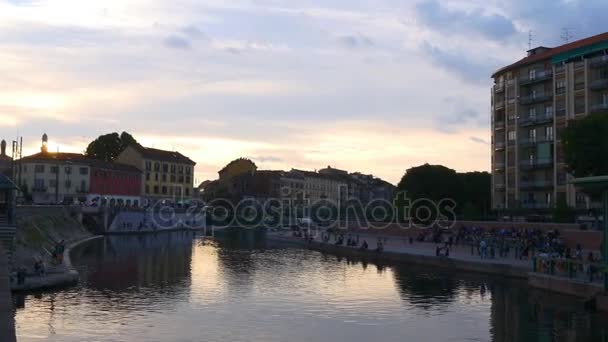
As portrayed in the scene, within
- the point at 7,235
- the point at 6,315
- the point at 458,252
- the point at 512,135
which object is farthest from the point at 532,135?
the point at 6,315

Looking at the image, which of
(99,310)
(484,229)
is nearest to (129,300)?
(99,310)

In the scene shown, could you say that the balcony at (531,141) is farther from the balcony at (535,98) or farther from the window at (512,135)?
the balcony at (535,98)

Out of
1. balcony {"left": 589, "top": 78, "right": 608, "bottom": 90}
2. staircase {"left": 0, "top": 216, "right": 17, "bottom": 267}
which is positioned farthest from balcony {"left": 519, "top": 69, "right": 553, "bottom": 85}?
staircase {"left": 0, "top": 216, "right": 17, "bottom": 267}

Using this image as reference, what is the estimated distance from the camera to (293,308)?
34781mm

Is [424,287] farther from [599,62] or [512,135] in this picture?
[512,135]

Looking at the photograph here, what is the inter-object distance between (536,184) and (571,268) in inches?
1633

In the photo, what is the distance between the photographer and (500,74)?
8581cm

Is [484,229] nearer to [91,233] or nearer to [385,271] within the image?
[385,271]

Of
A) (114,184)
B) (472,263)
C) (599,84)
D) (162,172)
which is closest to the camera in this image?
(472,263)

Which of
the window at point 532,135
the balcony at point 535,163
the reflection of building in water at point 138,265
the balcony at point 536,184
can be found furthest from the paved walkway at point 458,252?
the reflection of building in water at point 138,265

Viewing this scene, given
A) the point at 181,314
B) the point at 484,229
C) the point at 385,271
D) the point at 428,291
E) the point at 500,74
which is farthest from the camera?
the point at 500,74

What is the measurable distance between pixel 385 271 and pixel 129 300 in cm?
2487

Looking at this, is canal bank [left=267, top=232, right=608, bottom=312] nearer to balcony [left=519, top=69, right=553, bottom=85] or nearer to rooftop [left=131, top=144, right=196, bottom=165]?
balcony [left=519, top=69, right=553, bottom=85]

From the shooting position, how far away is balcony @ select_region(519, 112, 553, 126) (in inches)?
3027
